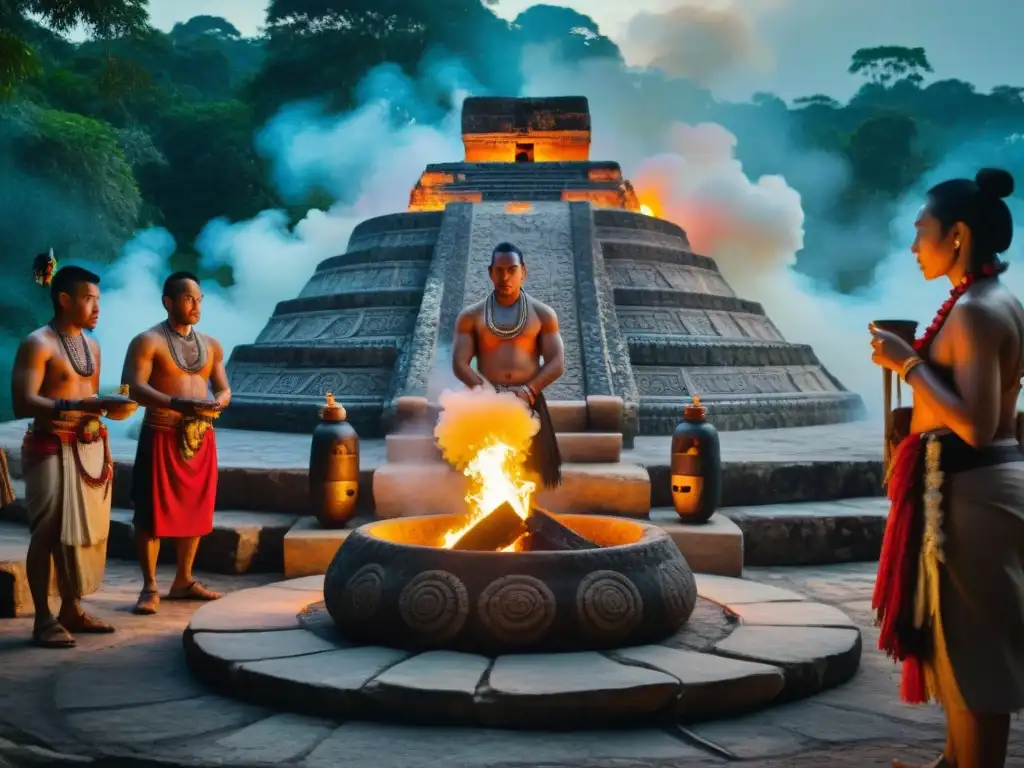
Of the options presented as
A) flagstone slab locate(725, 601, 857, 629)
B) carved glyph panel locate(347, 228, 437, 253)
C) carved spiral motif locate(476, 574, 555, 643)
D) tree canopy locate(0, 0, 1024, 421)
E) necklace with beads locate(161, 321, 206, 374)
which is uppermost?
tree canopy locate(0, 0, 1024, 421)

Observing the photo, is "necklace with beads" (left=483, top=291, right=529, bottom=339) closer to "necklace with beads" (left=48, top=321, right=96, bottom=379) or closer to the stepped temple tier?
"necklace with beads" (left=48, top=321, right=96, bottom=379)

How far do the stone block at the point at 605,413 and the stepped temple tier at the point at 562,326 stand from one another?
2.52 ft

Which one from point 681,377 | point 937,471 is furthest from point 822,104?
point 937,471

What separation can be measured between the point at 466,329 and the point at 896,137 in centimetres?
3069

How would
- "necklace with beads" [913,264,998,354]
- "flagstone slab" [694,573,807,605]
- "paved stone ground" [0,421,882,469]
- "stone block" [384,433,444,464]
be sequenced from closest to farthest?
"necklace with beads" [913,264,998,354] → "flagstone slab" [694,573,807,605] → "stone block" [384,433,444,464] → "paved stone ground" [0,421,882,469]

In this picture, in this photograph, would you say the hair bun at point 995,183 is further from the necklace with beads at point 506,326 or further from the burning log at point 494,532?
the necklace with beads at point 506,326

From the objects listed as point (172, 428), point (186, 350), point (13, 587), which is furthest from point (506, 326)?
point (13, 587)

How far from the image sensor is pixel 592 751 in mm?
2889

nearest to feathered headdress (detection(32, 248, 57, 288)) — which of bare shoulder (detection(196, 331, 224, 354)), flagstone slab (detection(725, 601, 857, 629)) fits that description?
bare shoulder (detection(196, 331, 224, 354))

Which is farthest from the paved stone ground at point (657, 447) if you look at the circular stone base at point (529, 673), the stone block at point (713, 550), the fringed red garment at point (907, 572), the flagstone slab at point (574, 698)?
the fringed red garment at point (907, 572)

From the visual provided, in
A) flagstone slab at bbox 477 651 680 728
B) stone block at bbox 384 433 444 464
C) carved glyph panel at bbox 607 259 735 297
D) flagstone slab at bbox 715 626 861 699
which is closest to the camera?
flagstone slab at bbox 477 651 680 728

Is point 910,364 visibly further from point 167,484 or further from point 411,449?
point 411,449

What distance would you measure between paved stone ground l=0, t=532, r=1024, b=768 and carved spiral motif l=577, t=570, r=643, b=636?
51 centimetres

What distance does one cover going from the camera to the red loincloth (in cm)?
472
